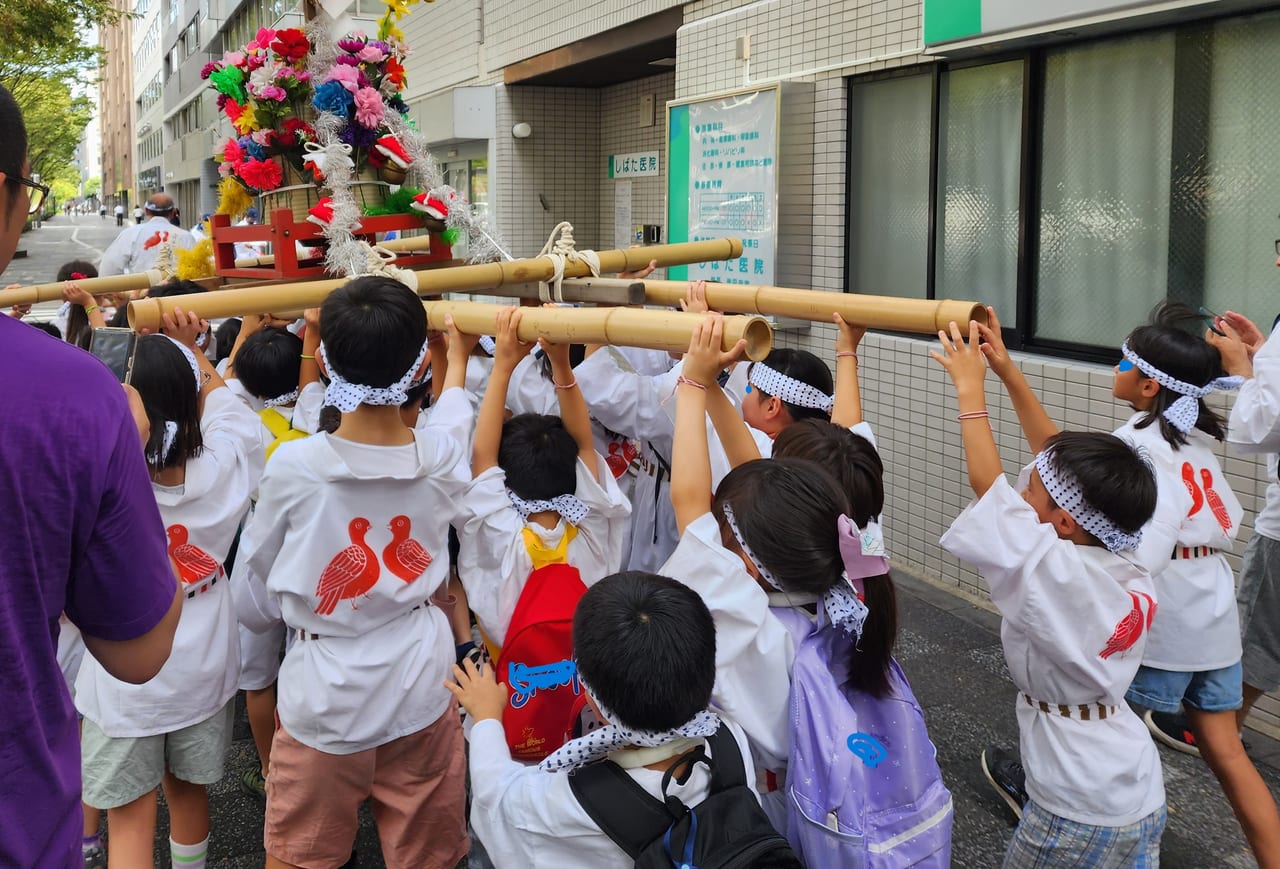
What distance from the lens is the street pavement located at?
359cm

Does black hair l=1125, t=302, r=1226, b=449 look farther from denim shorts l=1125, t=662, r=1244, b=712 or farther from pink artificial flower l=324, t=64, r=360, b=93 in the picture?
pink artificial flower l=324, t=64, r=360, b=93

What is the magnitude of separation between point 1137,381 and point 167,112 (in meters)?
54.2

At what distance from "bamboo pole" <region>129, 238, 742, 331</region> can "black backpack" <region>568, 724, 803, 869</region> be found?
1495 mm

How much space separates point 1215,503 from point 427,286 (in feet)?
9.02

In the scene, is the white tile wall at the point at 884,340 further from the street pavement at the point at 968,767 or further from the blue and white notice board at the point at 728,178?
the street pavement at the point at 968,767

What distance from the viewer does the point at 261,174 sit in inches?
146

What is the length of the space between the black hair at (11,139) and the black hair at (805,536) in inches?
58.2

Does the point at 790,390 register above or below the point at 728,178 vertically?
below

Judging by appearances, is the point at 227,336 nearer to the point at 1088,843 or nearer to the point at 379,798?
the point at 379,798

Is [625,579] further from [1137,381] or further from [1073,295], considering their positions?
[1073,295]

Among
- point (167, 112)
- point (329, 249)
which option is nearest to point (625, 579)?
point (329, 249)

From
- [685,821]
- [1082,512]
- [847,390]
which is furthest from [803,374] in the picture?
[685,821]

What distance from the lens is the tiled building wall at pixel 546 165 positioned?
11531mm

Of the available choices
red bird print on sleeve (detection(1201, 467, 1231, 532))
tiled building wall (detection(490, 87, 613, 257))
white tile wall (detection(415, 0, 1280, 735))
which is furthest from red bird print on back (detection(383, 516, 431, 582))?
tiled building wall (detection(490, 87, 613, 257))
